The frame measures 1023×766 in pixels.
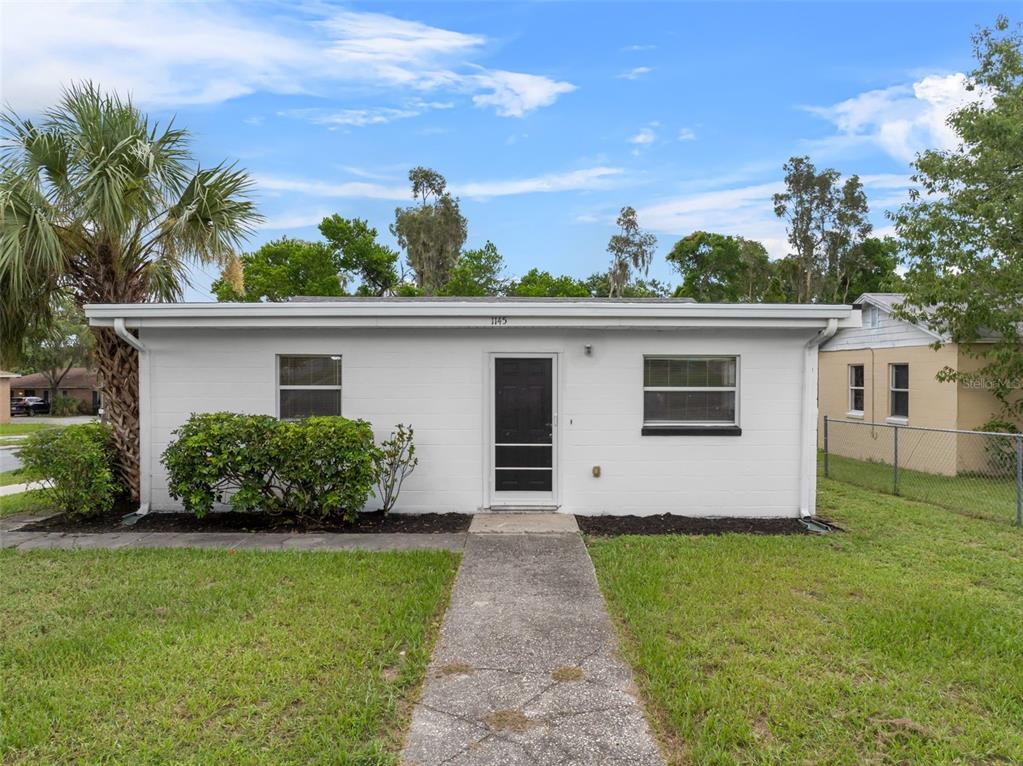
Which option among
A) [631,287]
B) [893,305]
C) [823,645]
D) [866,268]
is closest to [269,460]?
[823,645]

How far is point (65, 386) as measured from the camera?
46.0 meters

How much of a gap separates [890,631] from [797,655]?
84 cm

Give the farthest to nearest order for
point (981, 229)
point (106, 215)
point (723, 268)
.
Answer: point (723, 268) → point (981, 229) → point (106, 215)

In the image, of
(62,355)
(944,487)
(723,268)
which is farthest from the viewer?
(62,355)

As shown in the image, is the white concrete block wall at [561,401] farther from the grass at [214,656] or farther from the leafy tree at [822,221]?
the leafy tree at [822,221]

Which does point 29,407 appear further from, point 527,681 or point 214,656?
point 527,681

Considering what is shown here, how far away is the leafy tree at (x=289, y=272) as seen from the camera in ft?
103

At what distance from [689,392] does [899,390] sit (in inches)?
321

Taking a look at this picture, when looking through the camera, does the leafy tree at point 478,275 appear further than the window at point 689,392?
Yes

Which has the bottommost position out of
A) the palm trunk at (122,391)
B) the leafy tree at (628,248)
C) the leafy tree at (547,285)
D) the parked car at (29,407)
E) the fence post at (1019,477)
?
the parked car at (29,407)

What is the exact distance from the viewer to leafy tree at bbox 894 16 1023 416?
988cm

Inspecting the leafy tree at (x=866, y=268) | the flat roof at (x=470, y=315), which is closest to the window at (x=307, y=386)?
the flat roof at (x=470, y=315)

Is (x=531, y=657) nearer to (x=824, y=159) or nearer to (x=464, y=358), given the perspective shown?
(x=464, y=358)

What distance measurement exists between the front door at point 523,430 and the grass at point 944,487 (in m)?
5.94
